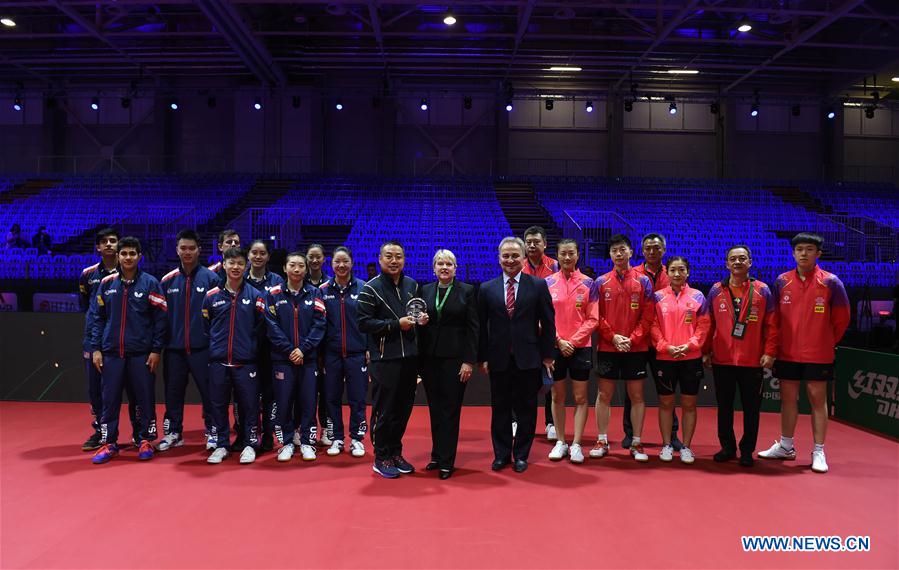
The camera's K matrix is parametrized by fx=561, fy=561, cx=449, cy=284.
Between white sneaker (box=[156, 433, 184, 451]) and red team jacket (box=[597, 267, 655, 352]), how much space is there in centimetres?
376

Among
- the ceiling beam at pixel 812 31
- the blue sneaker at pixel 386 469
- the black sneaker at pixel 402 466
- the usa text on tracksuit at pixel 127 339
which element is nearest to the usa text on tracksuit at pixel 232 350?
the usa text on tracksuit at pixel 127 339

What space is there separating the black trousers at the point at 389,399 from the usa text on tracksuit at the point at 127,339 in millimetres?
1960

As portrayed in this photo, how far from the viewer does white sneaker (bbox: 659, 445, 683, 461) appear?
4574 millimetres

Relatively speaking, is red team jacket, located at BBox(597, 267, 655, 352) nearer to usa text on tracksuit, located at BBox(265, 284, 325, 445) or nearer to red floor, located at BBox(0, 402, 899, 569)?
red floor, located at BBox(0, 402, 899, 569)

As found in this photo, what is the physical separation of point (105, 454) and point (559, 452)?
3.65 m

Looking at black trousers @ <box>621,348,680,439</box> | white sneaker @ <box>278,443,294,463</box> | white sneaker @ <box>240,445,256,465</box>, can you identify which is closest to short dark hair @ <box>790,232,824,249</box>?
black trousers @ <box>621,348,680,439</box>

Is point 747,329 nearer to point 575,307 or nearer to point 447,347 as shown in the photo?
point 575,307

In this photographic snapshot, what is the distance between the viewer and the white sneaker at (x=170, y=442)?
15.6ft

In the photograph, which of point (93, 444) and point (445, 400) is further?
point (93, 444)

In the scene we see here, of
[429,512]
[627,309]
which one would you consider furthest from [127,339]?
[627,309]

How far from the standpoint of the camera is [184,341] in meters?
4.77

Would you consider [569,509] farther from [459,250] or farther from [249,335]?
[459,250]

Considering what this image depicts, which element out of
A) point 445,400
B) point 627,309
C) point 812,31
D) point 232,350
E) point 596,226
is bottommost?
point 445,400

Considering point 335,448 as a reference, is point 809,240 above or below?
above
